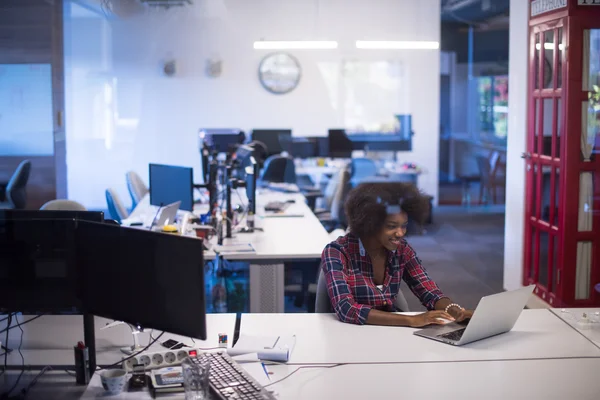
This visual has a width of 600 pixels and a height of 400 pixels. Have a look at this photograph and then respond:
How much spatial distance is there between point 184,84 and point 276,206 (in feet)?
11.3

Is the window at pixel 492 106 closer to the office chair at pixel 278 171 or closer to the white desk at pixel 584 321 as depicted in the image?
the office chair at pixel 278 171

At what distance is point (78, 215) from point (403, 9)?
661 centimetres

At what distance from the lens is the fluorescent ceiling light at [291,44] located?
9242mm

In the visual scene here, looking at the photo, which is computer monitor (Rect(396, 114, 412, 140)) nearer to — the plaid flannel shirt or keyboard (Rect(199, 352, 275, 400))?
the plaid flannel shirt

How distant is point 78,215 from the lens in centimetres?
294

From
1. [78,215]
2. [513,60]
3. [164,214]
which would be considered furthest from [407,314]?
[513,60]

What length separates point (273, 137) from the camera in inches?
365

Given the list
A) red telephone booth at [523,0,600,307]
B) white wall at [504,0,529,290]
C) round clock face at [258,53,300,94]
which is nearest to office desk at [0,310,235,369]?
red telephone booth at [523,0,600,307]

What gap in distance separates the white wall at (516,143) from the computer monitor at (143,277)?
410cm

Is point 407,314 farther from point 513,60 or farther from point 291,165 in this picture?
point 291,165

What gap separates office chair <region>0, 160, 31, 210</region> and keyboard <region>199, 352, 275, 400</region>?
16.3ft

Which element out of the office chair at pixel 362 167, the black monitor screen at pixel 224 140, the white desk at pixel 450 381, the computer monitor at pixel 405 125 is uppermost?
the computer monitor at pixel 405 125

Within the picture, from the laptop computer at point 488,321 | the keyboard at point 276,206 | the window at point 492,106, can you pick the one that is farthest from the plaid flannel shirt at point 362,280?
the window at point 492,106

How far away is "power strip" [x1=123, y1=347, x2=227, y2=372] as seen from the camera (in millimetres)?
2652
